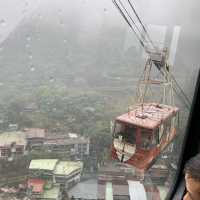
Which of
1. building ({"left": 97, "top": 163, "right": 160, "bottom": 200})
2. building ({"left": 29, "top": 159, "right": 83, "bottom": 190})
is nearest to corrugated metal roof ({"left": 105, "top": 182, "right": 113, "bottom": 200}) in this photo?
building ({"left": 97, "top": 163, "right": 160, "bottom": 200})

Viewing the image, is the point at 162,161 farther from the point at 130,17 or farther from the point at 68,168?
the point at 130,17

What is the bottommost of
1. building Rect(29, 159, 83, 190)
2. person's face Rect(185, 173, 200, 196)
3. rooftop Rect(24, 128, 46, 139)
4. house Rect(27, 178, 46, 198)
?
house Rect(27, 178, 46, 198)

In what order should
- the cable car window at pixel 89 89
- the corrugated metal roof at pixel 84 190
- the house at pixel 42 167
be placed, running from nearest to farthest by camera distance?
the cable car window at pixel 89 89
the house at pixel 42 167
the corrugated metal roof at pixel 84 190

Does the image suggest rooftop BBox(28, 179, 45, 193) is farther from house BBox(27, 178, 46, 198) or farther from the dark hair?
Answer: the dark hair

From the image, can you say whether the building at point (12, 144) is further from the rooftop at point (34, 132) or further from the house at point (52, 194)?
the house at point (52, 194)

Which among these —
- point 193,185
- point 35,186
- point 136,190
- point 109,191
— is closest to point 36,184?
point 35,186

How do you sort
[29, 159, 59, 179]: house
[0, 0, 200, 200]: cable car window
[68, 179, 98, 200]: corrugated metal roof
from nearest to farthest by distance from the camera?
1. [0, 0, 200, 200]: cable car window
2. [29, 159, 59, 179]: house
3. [68, 179, 98, 200]: corrugated metal roof

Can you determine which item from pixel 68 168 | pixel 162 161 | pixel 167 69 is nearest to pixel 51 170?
pixel 68 168

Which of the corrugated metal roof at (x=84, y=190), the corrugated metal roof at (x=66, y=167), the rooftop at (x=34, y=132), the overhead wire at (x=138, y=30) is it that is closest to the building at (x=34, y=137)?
the rooftop at (x=34, y=132)

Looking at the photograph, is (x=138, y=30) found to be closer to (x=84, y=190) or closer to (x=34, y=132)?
(x=34, y=132)
